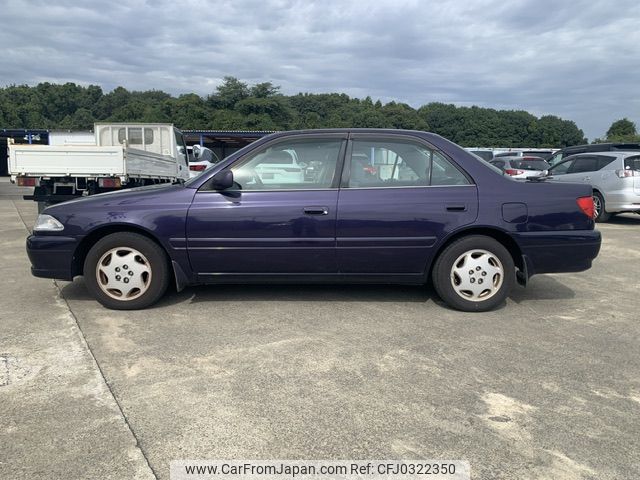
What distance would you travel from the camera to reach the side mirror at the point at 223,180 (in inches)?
166

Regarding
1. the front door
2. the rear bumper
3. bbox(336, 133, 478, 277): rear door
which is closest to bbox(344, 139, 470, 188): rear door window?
bbox(336, 133, 478, 277): rear door

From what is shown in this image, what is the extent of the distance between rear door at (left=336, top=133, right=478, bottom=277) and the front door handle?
117 millimetres

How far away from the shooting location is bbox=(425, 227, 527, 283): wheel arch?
14.4ft

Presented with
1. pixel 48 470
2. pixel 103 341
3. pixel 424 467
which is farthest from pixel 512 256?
pixel 48 470

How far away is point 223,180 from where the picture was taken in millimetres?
4223

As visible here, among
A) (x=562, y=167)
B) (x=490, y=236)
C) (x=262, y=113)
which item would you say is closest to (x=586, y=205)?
(x=490, y=236)

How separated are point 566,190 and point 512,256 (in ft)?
2.35

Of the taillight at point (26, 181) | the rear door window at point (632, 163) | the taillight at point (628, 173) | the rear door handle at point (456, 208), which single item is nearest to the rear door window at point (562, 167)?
the rear door window at point (632, 163)

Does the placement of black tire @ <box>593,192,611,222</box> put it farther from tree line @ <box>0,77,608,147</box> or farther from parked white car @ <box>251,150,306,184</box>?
tree line @ <box>0,77,608,147</box>

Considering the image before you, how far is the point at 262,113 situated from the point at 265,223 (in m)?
65.8

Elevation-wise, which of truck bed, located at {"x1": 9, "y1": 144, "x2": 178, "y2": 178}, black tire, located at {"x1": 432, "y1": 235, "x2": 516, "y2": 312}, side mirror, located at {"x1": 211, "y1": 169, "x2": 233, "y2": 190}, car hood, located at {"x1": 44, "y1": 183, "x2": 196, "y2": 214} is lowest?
black tire, located at {"x1": 432, "y1": 235, "x2": 516, "y2": 312}

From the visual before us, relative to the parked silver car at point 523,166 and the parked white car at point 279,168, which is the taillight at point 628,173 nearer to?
the parked silver car at point 523,166

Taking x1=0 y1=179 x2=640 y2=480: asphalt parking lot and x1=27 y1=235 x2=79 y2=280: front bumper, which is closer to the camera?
x1=0 y1=179 x2=640 y2=480: asphalt parking lot

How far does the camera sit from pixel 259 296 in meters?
4.88
